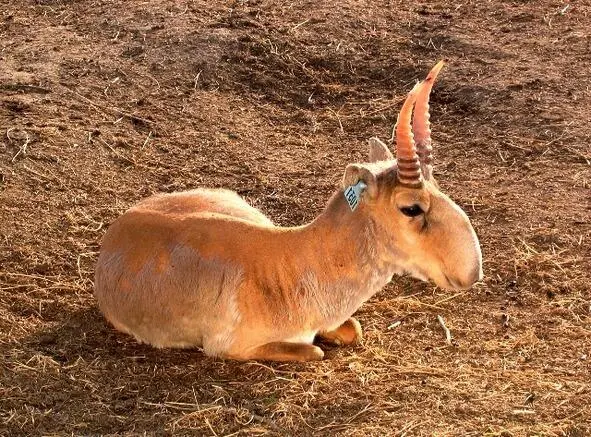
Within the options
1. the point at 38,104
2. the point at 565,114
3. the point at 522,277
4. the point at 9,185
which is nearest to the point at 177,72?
the point at 38,104

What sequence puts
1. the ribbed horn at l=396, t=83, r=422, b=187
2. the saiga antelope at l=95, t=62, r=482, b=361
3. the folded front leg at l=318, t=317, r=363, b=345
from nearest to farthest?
1. the ribbed horn at l=396, t=83, r=422, b=187
2. the saiga antelope at l=95, t=62, r=482, b=361
3. the folded front leg at l=318, t=317, r=363, b=345

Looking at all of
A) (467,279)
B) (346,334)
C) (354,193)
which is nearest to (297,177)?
(346,334)

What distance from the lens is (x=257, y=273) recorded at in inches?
302

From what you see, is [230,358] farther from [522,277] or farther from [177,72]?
[177,72]

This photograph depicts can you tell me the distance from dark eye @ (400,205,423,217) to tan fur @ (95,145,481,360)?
0.08 meters

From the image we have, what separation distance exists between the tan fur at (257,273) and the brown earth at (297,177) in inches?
8.2

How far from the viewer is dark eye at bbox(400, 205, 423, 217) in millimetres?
7305

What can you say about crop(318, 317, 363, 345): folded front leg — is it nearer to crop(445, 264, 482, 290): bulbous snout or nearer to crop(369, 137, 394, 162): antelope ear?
crop(445, 264, 482, 290): bulbous snout

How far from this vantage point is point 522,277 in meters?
8.94

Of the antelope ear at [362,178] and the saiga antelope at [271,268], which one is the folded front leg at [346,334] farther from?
the antelope ear at [362,178]

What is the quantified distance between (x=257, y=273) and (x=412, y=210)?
3.82 feet

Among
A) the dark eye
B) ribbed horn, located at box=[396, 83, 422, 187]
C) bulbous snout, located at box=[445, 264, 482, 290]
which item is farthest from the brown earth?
ribbed horn, located at box=[396, 83, 422, 187]

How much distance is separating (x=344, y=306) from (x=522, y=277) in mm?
1903

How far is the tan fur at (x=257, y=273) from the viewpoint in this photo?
7.56 meters
